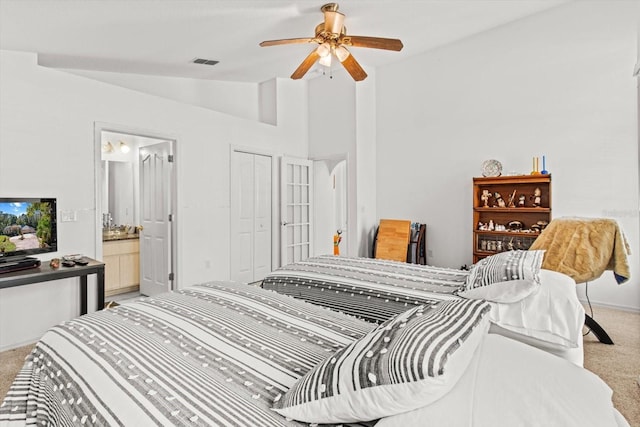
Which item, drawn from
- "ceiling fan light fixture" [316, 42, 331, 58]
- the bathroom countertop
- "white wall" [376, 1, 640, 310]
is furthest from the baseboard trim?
the bathroom countertop

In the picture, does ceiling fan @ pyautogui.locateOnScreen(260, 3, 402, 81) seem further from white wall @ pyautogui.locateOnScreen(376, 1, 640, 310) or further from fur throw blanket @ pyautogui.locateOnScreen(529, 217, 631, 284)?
fur throw blanket @ pyautogui.locateOnScreen(529, 217, 631, 284)

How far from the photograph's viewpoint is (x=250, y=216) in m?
5.15

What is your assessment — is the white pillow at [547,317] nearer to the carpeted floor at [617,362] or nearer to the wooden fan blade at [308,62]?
the carpeted floor at [617,362]

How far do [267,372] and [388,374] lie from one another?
1.59ft

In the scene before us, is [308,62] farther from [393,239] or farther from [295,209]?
[393,239]

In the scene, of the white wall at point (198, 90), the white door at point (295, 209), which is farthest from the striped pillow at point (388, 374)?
the white wall at point (198, 90)

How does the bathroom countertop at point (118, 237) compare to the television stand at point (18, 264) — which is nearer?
the television stand at point (18, 264)

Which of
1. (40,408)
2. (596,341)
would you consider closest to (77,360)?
(40,408)

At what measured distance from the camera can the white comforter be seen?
2.48 ft

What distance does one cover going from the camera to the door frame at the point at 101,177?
353cm

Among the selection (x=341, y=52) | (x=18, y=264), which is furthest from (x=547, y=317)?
(x=18, y=264)

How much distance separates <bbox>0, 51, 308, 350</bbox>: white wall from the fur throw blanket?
378 centimetres

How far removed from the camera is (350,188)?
5.49 metres

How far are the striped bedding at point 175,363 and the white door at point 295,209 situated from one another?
144 inches
